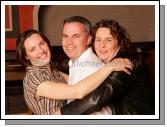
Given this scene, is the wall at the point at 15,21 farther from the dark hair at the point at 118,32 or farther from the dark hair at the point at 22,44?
the dark hair at the point at 118,32

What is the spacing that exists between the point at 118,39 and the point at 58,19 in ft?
1.04

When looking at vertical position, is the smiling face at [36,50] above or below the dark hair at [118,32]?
below

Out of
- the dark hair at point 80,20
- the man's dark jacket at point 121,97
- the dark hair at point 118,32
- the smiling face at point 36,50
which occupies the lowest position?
the man's dark jacket at point 121,97

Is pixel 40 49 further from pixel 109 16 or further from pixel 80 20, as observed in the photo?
pixel 109 16

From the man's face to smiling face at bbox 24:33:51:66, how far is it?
0.10 metres

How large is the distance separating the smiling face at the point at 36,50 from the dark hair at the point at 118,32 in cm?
25

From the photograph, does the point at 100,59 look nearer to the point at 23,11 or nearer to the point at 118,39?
the point at 118,39

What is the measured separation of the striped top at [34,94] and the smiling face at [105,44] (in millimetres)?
239

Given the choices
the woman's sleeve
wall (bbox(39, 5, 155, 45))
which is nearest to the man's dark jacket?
the woman's sleeve

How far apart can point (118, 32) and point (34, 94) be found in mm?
520

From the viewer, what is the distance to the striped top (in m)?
1.04

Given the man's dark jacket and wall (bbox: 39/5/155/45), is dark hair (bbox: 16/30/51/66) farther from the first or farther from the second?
the man's dark jacket

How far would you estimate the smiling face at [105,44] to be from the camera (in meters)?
1.02

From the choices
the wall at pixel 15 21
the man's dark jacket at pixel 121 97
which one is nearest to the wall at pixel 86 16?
the wall at pixel 15 21
